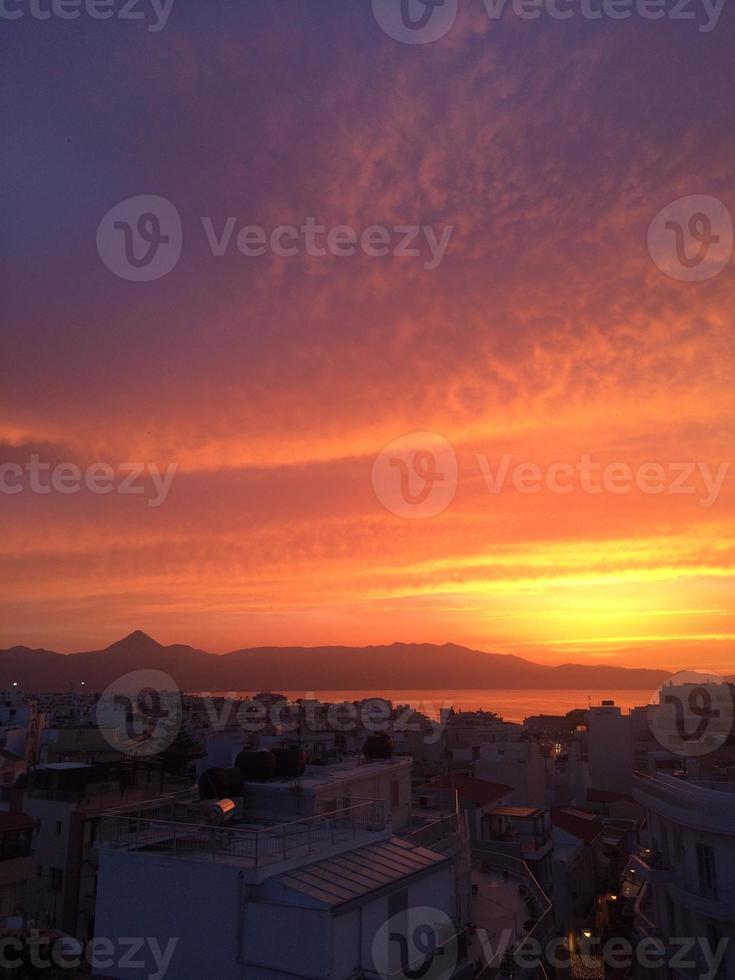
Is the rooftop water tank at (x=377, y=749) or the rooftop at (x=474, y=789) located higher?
the rooftop water tank at (x=377, y=749)

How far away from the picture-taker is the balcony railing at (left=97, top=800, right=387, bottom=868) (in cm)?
1289

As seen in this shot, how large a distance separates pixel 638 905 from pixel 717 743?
14.9m

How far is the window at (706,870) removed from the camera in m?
18.0

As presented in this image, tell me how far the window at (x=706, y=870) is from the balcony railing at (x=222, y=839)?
383 inches

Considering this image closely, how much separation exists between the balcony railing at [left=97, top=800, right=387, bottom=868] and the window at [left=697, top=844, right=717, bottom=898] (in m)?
9.72

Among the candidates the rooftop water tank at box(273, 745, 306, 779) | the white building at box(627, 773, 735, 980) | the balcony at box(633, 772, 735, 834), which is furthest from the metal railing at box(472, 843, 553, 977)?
the rooftop water tank at box(273, 745, 306, 779)

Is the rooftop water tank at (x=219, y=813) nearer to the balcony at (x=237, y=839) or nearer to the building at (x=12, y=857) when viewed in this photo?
the balcony at (x=237, y=839)

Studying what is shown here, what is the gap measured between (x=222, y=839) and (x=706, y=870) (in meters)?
13.0

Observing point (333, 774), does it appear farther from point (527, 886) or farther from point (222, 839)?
point (527, 886)

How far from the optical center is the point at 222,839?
13656mm

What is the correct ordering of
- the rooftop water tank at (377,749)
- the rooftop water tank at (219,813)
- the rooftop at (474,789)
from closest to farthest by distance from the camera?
the rooftop water tank at (219,813)
the rooftop water tank at (377,749)
the rooftop at (474,789)

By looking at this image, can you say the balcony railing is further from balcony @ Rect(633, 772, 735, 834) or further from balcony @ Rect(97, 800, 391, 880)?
balcony @ Rect(633, 772, 735, 834)

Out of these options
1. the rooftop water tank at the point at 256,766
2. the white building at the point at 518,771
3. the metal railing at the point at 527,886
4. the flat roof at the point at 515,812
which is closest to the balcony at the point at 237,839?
the rooftop water tank at the point at 256,766

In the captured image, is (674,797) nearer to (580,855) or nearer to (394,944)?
(394,944)
